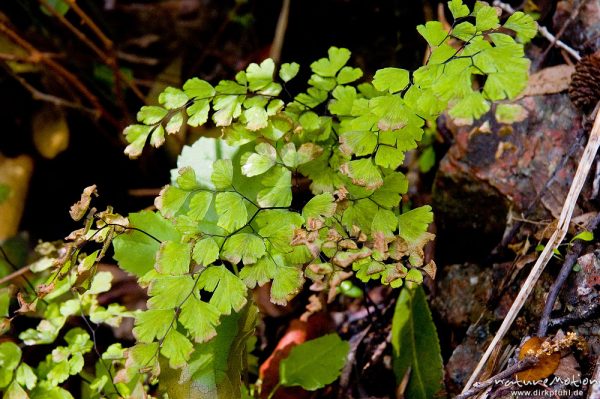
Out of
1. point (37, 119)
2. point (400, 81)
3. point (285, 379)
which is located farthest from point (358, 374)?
point (37, 119)

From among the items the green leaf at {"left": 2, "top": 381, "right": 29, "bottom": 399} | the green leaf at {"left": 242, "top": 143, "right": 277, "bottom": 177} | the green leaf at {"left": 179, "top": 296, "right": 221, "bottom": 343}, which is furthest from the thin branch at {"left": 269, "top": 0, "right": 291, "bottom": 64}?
the green leaf at {"left": 2, "top": 381, "right": 29, "bottom": 399}

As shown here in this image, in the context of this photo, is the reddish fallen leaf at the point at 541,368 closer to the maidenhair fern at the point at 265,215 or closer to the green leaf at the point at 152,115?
the maidenhair fern at the point at 265,215

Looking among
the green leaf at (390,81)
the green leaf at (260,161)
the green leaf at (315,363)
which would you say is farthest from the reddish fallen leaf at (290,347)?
the green leaf at (390,81)

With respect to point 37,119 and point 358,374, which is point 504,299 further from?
point 37,119

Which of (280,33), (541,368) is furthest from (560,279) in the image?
(280,33)

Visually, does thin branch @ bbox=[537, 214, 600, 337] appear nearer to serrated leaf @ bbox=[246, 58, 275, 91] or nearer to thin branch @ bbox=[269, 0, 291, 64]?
serrated leaf @ bbox=[246, 58, 275, 91]
